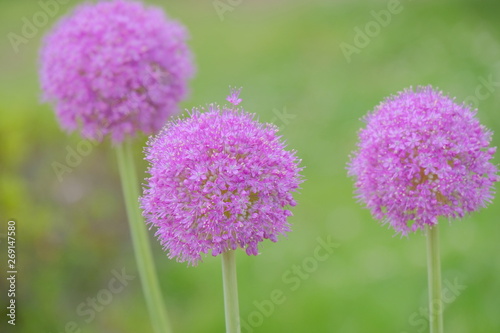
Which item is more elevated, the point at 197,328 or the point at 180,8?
the point at 180,8

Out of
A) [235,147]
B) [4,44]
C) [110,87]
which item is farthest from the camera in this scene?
[4,44]

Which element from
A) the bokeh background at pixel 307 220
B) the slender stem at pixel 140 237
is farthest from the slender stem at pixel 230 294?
the bokeh background at pixel 307 220

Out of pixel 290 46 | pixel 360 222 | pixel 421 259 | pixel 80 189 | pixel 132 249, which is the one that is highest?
pixel 290 46

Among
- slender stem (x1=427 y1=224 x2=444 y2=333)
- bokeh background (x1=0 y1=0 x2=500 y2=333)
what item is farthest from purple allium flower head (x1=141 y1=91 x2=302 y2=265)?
bokeh background (x1=0 y1=0 x2=500 y2=333)

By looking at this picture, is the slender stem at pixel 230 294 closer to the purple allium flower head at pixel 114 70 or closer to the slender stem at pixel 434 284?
the slender stem at pixel 434 284

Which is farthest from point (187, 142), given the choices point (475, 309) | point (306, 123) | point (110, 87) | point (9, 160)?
point (306, 123)

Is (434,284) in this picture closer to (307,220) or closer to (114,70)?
(114,70)

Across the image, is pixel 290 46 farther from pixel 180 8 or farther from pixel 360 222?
pixel 360 222

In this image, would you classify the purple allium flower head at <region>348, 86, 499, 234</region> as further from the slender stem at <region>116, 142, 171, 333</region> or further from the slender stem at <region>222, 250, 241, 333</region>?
the slender stem at <region>116, 142, 171, 333</region>
